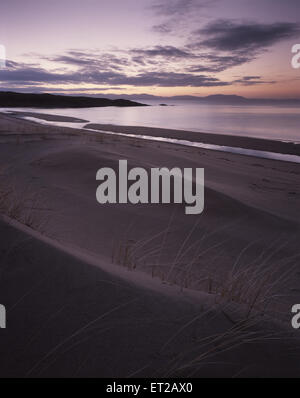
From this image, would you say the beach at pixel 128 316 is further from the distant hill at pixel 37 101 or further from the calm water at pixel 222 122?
the distant hill at pixel 37 101

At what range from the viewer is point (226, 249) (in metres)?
4.00

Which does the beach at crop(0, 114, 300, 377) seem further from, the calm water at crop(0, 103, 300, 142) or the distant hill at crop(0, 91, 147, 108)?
the distant hill at crop(0, 91, 147, 108)

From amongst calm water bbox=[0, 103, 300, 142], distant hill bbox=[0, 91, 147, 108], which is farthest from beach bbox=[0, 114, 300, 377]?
distant hill bbox=[0, 91, 147, 108]

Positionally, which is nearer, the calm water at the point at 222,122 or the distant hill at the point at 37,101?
the calm water at the point at 222,122

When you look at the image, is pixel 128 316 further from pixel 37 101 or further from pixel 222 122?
pixel 37 101

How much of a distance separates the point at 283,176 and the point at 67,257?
912 centimetres

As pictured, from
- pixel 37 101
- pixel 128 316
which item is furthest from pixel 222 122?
pixel 37 101

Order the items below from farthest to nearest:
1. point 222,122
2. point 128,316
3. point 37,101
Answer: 1. point 37,101
2. point 222,122
3. point 128,316

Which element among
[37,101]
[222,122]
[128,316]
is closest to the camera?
[128,316]

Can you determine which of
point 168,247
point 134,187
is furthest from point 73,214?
point 134,187

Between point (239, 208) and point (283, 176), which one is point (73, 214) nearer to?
point (239, 208)

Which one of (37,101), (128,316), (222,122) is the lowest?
(128,316)

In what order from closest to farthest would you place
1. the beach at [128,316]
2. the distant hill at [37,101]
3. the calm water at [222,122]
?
the beach at [128,316]
the calm water at [222,122]
the distant hill at [37,101]

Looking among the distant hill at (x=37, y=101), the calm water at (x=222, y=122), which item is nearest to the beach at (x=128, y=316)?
the calm water at (x=222, y=122)
